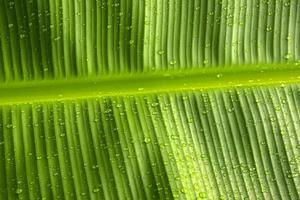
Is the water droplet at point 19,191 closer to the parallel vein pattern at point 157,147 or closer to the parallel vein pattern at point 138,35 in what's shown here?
the parallel vein pattern at point 157,147

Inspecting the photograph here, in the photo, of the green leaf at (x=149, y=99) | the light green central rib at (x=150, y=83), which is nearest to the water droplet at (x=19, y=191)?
the green leaf at (x=149, y=99)

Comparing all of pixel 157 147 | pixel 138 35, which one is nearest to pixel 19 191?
pixel 157 147

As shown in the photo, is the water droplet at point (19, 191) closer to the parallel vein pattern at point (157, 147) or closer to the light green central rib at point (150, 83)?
the parallel vein pattern at point (157, 147)

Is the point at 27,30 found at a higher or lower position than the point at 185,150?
higher

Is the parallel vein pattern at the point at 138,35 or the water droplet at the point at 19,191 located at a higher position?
the parallel vein pattern at the point at 138,35

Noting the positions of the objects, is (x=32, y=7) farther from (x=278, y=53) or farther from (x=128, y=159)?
(x=278, y=53)

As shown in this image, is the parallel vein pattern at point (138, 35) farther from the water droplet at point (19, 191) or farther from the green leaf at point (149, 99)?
the water droplet at point (19, 191)

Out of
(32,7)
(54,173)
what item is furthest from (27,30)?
(54,173)

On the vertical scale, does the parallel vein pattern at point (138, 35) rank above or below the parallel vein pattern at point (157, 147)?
above

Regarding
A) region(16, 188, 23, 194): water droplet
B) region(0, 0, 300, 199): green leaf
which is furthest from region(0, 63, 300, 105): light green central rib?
region(16, 188, 23, 194): water droplet

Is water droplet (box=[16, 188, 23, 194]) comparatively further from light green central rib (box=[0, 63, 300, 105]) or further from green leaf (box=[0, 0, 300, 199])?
light green central rib (box=[0, 63, 300, 105])
